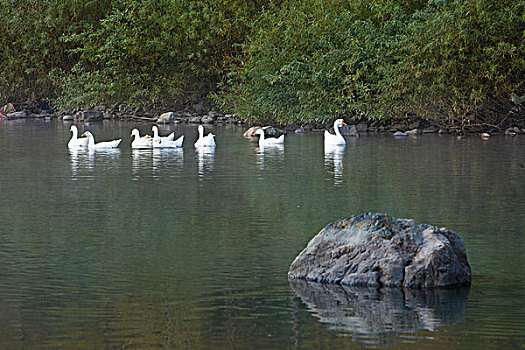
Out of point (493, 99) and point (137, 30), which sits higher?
point (137, 30)

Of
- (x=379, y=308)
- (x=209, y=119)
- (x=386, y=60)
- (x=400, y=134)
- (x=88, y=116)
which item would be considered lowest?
(x=379, y=308)

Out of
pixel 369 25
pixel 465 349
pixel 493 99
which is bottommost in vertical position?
pixel 465 349

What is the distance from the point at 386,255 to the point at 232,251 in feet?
8.24

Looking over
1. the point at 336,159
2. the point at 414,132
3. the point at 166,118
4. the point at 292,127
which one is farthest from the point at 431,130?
the point at 166,118

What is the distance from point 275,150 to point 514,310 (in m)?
17.5

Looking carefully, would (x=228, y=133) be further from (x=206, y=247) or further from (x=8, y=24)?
(x=206, y=247)

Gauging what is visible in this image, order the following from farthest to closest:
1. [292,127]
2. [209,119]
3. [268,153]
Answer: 1. [209,119]
2. [292,127]
3. [268,153]

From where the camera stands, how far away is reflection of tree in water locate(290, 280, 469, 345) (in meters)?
7.21

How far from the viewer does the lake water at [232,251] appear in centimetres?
713

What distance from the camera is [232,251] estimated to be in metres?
10.4

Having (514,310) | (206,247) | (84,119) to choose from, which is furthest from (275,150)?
(84,119)

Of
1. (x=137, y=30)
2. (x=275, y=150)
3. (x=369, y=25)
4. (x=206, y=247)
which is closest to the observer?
(x=206, y=247)

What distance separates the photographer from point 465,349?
667 centimetres

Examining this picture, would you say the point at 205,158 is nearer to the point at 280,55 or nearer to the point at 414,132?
the point at 414,132
